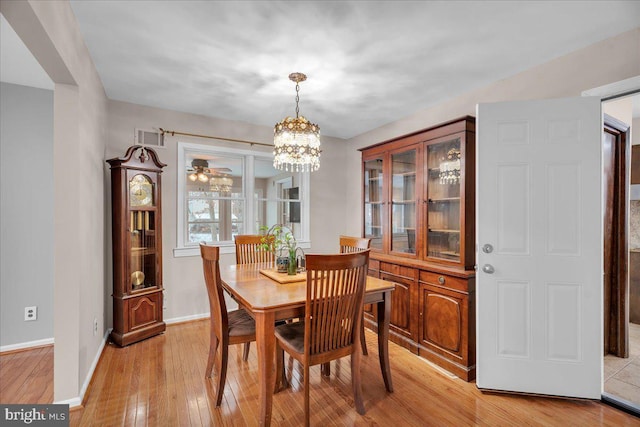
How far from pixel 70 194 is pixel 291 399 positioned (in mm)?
2100

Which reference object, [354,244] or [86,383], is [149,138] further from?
[354,244]

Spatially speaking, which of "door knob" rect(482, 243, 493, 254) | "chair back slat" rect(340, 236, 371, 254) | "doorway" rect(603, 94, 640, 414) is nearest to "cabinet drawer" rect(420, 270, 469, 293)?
"door knob" rect(482, 243, 493, 254)

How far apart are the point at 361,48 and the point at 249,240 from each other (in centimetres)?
217

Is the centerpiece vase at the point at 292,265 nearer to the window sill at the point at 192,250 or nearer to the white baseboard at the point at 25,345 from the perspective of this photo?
the window sill at the point at 192,250

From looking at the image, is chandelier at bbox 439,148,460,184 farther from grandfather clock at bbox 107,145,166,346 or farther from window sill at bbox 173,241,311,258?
grandfather clock at bbox 107,145,166,346

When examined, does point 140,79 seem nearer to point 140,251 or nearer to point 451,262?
point 140,251

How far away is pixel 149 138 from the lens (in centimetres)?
359

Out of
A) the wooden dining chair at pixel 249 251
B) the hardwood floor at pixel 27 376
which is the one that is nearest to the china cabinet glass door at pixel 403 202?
the wooden dining chair at pixel 249 251

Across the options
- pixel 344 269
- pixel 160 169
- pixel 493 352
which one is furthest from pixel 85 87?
pixel 493 352

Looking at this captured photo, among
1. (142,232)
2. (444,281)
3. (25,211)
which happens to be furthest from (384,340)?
(25,211)

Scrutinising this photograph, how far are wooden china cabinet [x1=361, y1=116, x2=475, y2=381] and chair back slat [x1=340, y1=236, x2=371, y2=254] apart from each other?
421mm

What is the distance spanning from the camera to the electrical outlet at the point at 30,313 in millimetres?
3002

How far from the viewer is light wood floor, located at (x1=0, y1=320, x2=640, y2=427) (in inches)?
77.9

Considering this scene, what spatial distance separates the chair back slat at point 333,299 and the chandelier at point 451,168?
1.35m
